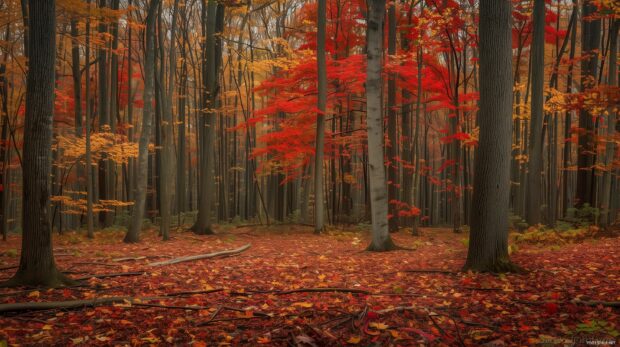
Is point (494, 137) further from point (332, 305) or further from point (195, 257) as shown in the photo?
point (195, 257)

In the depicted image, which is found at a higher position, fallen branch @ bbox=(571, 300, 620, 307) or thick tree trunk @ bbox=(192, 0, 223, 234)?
thick tree trunk @ bbox=(192, 0, 223, 234)

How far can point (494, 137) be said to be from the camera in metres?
5.88

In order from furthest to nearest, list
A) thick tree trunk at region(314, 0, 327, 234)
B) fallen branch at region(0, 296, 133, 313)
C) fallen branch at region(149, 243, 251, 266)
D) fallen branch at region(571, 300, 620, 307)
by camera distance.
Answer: thick tree trunk at region(314, 0, 327, 234)
fallen branch at region(149, 243, 251, 266)
fallen branch at region(0, 296, 133, 313)
fallen branch at region(571, 300, 620, 307)

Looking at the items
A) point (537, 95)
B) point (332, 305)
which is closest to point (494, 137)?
point (332, 305)

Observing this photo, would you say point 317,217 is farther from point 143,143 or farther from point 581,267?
point 581,267

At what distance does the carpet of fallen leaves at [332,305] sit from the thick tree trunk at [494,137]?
512mm

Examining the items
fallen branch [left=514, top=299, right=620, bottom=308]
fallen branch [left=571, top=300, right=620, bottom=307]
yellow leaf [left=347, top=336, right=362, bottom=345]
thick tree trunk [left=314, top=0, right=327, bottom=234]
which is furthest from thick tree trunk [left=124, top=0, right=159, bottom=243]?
fallen branch [left=571, top=300, right=620, bottom=307]

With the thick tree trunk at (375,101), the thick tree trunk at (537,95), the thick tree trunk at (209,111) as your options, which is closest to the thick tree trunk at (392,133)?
the thick tree trunk at (537,95)

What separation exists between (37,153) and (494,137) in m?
6.17

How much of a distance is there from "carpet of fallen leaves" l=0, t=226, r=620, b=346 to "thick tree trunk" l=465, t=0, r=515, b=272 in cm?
51

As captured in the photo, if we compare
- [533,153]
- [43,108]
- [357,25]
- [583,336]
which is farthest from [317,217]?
[583,336]

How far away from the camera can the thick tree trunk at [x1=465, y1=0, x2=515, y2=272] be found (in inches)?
230

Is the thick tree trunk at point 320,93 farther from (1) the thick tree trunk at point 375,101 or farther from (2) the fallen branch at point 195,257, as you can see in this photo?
(2) the fallen branch at point 195,257

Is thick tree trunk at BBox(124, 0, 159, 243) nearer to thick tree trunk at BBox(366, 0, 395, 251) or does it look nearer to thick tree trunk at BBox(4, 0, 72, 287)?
thick tree trunk at BBox(4, 0, 72, 287)
